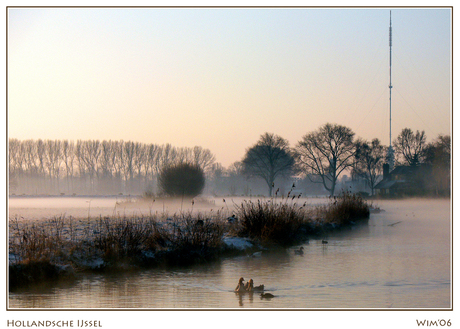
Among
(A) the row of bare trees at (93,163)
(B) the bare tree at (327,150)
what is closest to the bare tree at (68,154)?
(A) the row of bare trees at (93,163)

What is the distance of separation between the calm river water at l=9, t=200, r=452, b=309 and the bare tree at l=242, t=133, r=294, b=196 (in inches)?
2216

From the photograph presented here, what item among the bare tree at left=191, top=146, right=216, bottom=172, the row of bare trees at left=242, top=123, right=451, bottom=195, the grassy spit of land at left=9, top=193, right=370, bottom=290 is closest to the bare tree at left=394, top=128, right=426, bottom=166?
the row of bare trees at left=242, top=123, right=451, bottom=195

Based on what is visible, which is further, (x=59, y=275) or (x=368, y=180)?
(x=368, y=180)

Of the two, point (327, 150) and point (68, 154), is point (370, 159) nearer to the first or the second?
point (327, 150)

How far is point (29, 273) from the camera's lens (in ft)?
38.6

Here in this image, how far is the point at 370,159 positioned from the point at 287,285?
223ft

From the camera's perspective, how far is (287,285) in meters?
11.6

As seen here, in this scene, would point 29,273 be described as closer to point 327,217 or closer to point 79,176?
point 327,217

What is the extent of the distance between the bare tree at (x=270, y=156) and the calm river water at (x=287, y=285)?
56.3 m

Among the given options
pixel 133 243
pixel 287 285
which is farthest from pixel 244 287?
pixel 133 243

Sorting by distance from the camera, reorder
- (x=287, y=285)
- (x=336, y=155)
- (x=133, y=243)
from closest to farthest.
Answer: (x=287, y=285) → (x=133, y=243) → (x=336, y=155)
